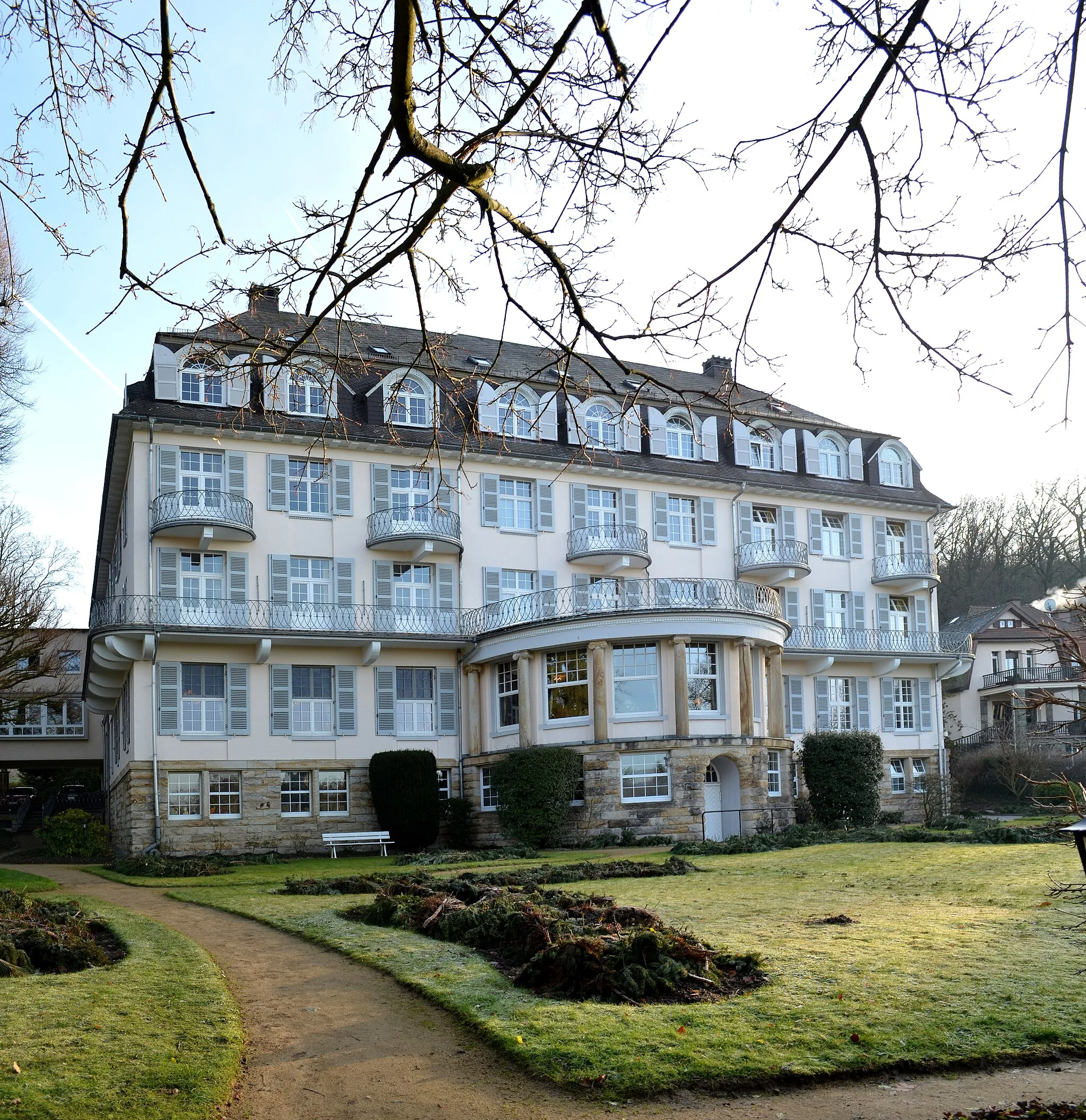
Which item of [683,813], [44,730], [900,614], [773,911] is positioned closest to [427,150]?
[773,911]

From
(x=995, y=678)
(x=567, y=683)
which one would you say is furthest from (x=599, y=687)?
(x=995, y=678)

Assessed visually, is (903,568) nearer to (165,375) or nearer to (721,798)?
(721,798)

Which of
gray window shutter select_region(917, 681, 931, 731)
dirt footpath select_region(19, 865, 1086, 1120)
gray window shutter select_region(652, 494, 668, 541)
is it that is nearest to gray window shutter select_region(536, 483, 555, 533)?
gray window shutter select_region(652, 494, 668, 541)

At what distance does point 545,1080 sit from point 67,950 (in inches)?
207

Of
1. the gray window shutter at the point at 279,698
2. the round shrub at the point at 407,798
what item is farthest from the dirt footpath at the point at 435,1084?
the gray window shutter at the point at 279,698

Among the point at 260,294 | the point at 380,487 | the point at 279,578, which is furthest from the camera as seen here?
the point at 380,487

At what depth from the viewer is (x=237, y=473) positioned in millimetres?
31016

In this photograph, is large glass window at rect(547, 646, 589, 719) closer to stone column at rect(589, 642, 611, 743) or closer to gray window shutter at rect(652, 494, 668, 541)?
stone column at rect(589, 642, 611, 743)

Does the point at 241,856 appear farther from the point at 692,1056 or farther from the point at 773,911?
the point at 692,1056

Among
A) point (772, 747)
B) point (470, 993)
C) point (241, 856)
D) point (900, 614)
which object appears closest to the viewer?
point (470, 993)

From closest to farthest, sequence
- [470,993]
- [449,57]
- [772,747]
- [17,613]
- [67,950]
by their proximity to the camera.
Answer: [449,57] → [470,993] → [67,950] → [772,747] → [17,613]

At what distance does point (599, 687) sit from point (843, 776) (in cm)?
863

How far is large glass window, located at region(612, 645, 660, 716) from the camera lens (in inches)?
1137

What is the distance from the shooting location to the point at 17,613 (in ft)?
116
